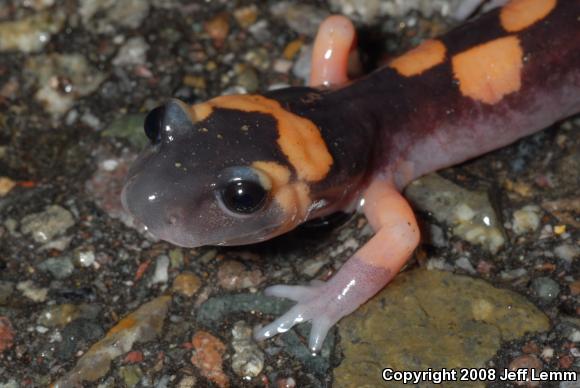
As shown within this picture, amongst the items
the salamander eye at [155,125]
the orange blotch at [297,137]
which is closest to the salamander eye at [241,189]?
the orange blotch at [297,137]

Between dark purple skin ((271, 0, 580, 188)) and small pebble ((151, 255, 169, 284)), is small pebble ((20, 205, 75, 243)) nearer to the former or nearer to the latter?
small pebble ((151, 255, 169, 284))

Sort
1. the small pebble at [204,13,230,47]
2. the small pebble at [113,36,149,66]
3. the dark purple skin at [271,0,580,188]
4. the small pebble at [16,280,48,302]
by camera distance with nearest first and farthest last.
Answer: the small pebble at [16,280,48,302] < the dark purple skin at [271,0,580,188] < the small pebble at [113,36,149,66] < the small pebble at [204,13,230,47]

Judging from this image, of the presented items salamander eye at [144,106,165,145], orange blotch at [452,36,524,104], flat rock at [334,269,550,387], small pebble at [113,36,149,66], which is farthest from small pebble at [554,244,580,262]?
small pebble at [113,36,149,66]

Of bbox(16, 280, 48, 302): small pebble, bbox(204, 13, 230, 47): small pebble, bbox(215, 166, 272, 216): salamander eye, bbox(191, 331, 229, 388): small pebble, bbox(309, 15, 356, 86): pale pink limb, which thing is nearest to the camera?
bbox(215, 166, 272, 216): salamander eye

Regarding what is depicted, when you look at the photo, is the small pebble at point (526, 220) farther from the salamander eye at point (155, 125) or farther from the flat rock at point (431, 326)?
the salamander eye at point (155, 125)

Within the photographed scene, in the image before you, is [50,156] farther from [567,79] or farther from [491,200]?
[567,79]
